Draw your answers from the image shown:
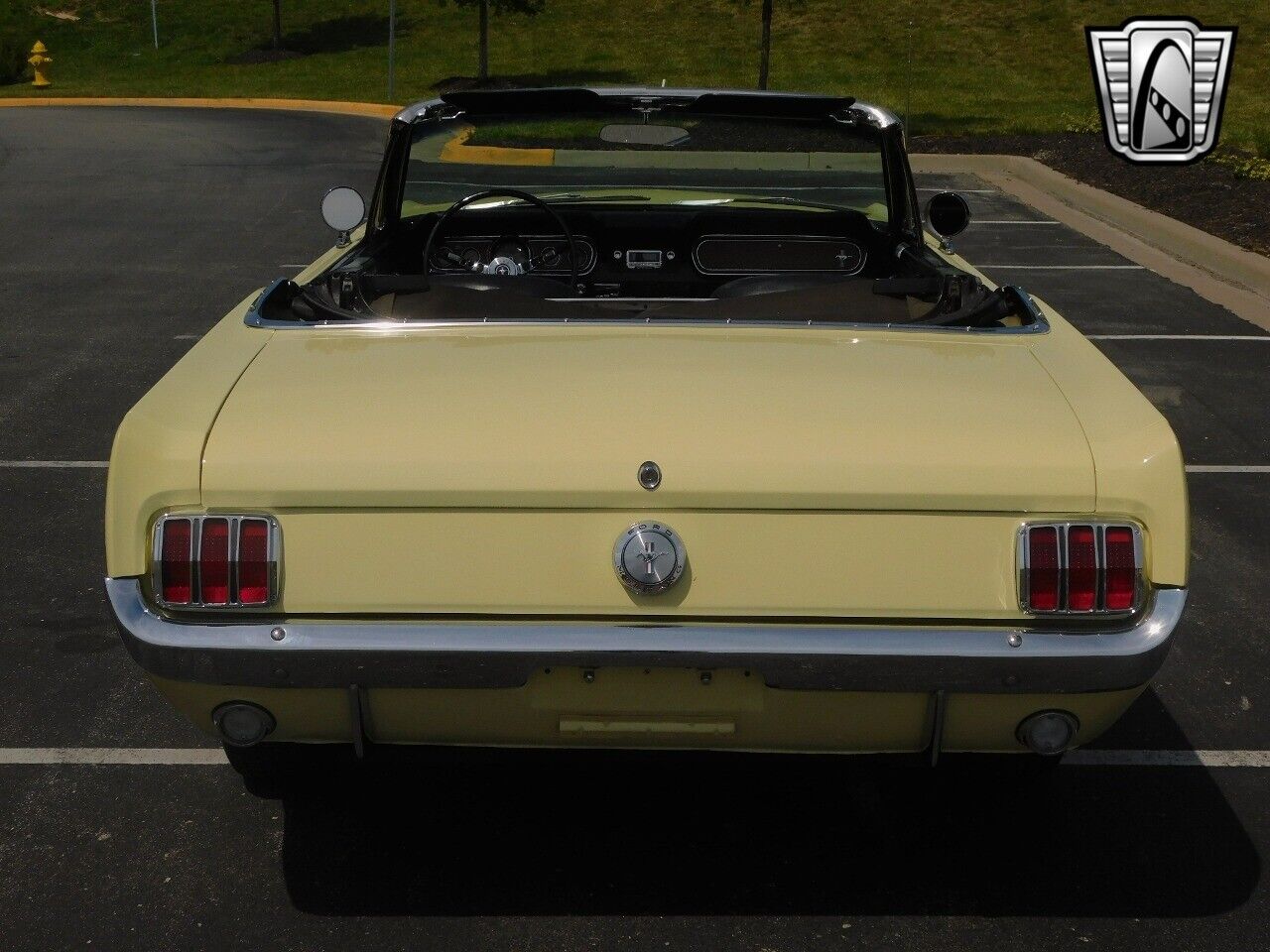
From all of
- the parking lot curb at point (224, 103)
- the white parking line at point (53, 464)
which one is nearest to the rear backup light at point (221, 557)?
the white parking line at point (53, 464)

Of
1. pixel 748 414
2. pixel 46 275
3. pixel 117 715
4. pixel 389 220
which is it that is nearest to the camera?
pixel 748 414

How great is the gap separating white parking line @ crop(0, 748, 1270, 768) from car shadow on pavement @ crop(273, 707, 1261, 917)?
0.07 meters

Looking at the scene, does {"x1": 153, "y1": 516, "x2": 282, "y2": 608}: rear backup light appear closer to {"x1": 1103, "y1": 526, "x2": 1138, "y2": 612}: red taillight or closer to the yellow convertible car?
the yellow convertible car

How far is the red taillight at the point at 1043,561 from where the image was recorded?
2809 millimetres

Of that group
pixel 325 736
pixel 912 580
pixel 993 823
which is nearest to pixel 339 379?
pixel 325 736

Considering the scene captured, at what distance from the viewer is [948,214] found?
4.86 m

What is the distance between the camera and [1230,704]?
4367 millimetres

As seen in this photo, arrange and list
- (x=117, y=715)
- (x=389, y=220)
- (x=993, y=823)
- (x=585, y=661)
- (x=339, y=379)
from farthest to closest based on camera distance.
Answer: (x=389, y=220) → (x=117, y=715) → (x=993, y=823) → (x=339, y=379) → (x=585, y=661)

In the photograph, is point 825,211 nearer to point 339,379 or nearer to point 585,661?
point 339,379

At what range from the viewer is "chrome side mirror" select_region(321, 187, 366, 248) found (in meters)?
4.71

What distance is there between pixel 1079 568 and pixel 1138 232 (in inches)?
477

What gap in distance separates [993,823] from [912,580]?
1087 mm

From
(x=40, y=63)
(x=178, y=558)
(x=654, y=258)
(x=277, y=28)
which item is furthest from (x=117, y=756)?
(x=277, y=28)

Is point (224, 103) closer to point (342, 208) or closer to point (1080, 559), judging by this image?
point (342, 208)
